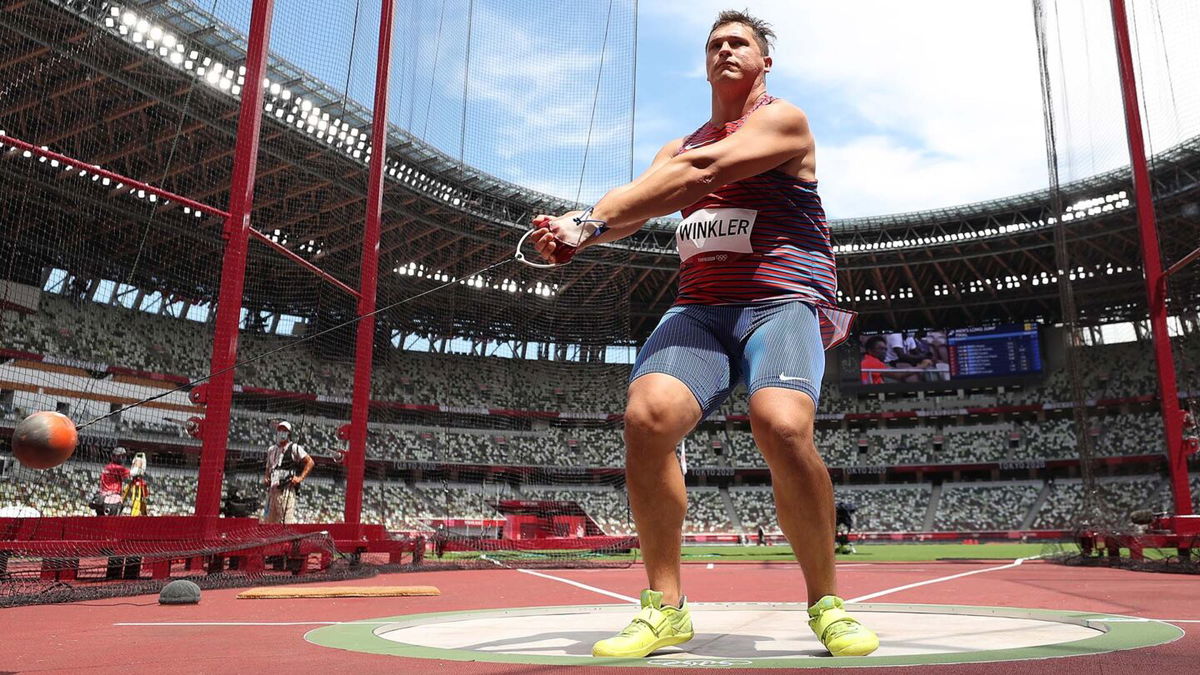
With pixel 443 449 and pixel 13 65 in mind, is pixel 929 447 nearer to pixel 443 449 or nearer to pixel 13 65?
pixel 443 449

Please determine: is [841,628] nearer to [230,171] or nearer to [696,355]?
[696,355]

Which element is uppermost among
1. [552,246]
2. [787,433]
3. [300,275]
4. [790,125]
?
[300,275]

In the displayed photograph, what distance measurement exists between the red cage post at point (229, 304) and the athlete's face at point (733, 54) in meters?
5.90

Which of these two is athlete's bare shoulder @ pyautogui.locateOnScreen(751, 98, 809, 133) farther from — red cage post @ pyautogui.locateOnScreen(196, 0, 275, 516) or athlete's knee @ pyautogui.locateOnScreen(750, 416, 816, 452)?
red cage post @ pyautogui.locateOnScreen(196, 0, 275, 516)

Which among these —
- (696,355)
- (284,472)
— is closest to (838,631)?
(696,355)

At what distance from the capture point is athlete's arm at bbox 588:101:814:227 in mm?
2480

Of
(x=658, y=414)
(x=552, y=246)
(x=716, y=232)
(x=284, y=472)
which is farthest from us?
(x=284, y=472)

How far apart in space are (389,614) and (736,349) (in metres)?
2.66

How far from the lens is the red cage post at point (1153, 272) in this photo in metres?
10.5

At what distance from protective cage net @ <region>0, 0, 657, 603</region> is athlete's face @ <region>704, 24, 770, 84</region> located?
1.20 meters

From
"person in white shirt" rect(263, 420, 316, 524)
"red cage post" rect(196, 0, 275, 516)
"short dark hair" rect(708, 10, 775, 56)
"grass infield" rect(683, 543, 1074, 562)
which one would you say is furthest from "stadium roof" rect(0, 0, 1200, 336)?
"short dark hair" rect(708, 10, 775, 56)

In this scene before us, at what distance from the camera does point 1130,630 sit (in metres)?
2.90

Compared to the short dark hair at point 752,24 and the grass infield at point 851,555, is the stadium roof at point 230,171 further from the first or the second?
the short dark hair at point 752,24

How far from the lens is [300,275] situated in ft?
56.3
